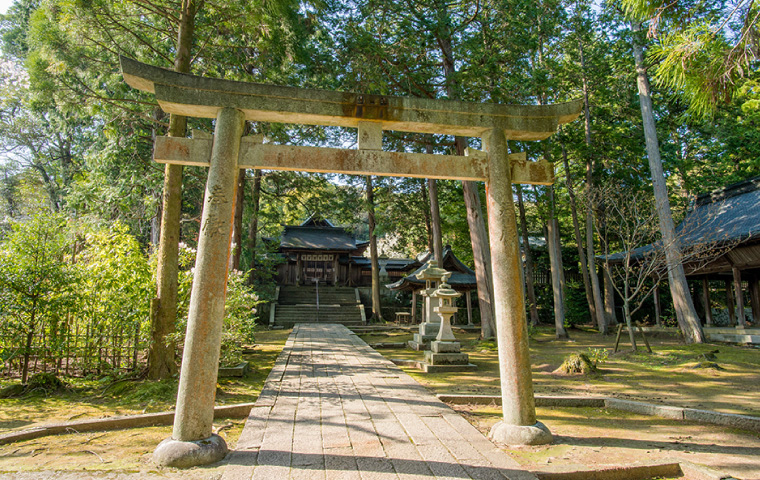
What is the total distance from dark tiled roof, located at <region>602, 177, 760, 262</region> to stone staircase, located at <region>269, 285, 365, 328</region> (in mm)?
13391

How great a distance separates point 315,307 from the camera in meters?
22.5

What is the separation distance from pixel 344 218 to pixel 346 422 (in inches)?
606

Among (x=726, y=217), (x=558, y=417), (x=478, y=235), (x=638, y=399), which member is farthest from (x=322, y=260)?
(x=558, y=417)

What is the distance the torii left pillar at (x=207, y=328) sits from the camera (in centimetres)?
318

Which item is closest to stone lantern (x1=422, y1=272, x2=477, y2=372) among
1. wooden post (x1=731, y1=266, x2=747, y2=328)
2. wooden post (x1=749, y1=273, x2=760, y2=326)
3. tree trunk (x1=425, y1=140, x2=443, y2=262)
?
Answer: tree trunk (x1=425, y1=140, x2=443, y2=262)

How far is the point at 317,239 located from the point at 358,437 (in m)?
24.6

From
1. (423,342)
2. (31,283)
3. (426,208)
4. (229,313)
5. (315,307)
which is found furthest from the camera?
(315,307)

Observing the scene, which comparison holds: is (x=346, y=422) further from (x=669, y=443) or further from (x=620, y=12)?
(x=620, y=12)

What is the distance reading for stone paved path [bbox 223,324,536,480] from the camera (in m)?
2.93

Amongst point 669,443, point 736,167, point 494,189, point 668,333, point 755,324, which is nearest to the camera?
point 669,443

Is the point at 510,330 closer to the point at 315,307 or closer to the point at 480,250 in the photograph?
the point at 480,250

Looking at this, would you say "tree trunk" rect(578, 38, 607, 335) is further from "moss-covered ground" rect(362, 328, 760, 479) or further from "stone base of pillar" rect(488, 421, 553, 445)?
"stone base of pillar" rect(488, 421, 553, 445)

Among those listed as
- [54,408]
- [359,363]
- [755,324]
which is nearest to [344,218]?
[359,363]

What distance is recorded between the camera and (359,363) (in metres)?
8.02
